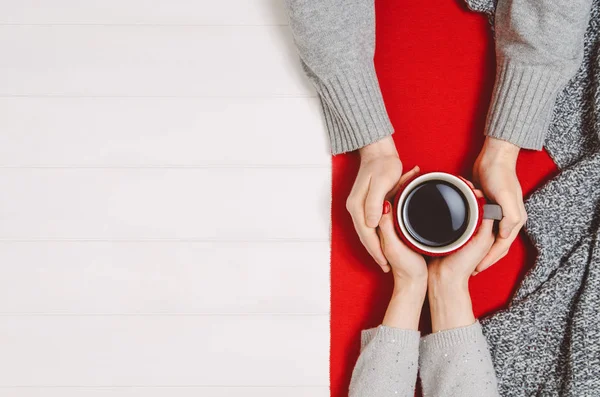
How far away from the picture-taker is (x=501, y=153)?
0.94 metres

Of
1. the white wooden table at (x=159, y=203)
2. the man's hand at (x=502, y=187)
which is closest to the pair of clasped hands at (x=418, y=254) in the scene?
the man's hand at (x=502, y=187)

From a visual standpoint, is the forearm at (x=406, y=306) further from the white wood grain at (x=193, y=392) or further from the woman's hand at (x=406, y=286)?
the white wood grain at (x=193, y=392)

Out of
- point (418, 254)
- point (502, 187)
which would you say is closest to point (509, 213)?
point (502, 187)

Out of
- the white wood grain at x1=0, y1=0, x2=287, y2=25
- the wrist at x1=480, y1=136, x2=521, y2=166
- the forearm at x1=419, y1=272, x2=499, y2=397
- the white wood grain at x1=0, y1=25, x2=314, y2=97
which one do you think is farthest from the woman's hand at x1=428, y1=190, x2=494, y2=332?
the white wood grain at x1=0, y1=0, x2=287, y2=25

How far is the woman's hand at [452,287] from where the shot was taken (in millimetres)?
907

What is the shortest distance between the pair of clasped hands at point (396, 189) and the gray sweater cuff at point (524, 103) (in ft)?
0.07

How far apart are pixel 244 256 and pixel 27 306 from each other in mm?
363

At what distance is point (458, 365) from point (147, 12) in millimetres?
763

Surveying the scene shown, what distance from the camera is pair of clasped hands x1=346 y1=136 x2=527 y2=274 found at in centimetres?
89

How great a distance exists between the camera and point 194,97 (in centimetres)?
104

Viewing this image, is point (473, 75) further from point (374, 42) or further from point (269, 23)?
point (269, 23)

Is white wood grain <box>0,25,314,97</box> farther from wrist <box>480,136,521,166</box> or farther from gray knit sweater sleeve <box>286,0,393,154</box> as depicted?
wrist <box>480,136,521,166</box>

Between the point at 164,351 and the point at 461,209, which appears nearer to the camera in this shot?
the point at 461,209

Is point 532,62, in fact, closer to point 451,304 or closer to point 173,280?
point 451,304
